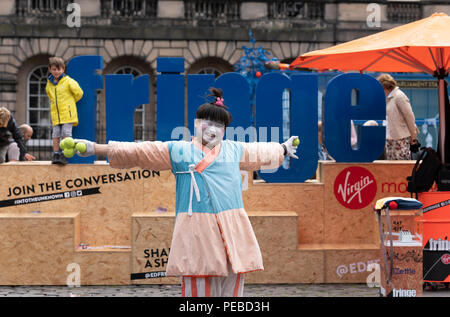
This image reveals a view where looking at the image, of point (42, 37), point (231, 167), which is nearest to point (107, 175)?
point (231, 167)

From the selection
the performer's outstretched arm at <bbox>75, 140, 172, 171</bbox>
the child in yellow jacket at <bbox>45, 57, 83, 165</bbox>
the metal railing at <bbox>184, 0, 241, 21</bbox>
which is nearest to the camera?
the performer's outstretched arm at <bbox>75, 140, 172, 171</bbox>

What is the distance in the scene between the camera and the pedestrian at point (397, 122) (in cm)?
845

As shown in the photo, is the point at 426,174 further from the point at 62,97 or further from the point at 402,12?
the point at 402,12

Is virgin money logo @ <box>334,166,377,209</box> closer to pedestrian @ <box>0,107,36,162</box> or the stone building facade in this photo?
pedestrian @ <box>0,107,36,162</box>

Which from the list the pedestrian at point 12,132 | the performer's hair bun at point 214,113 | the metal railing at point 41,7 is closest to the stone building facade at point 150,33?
the metal railing at point 41,7

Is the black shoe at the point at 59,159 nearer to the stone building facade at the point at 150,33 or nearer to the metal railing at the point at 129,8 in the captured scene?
the stone building facade at the point at 150,33

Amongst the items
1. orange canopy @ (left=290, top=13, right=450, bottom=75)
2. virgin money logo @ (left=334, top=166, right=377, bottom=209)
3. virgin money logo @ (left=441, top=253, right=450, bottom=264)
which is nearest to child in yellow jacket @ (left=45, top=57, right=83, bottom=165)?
orange canopy @ (left=290, top=13, right=450, bottom=75)

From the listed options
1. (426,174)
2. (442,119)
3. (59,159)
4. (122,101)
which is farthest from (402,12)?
(59,159)

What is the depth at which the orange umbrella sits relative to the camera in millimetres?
6801

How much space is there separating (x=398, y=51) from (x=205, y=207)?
4.41 meters

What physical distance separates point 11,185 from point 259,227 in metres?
2.99

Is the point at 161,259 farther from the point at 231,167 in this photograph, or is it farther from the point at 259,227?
the point at 231,167

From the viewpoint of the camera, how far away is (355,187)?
820cm
